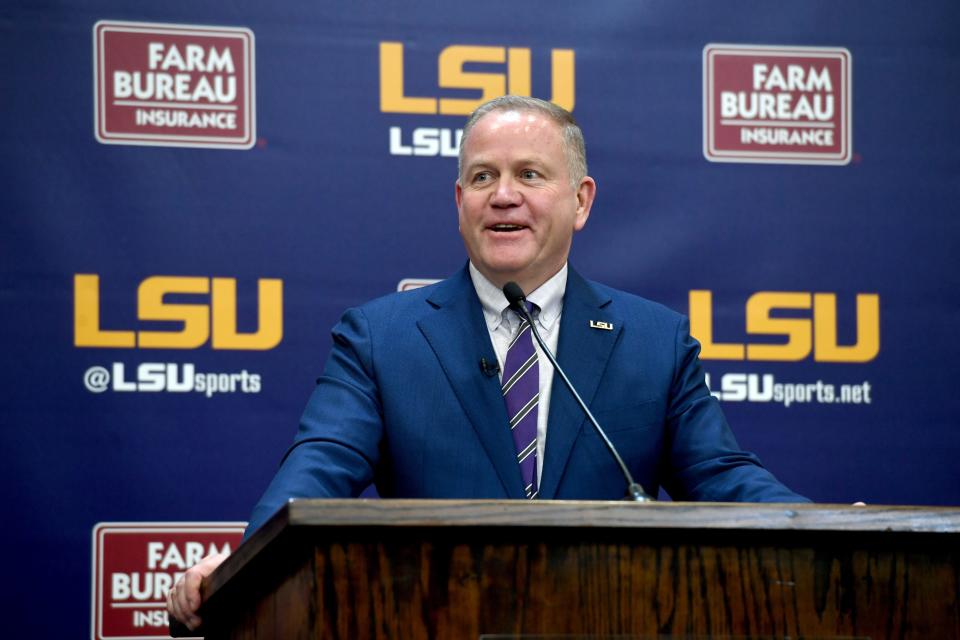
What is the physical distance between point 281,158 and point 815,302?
1459 mm

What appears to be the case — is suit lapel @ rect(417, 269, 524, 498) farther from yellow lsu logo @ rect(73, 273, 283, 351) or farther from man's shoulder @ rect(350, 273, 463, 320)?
yellow lsu logo @ rect(73, 273, 283, 351)

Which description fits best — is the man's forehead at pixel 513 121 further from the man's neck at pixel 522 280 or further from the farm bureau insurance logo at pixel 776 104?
the farm bureau insurance logo at pixel 776 104

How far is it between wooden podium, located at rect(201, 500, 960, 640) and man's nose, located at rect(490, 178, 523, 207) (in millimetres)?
1044

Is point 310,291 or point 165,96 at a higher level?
point 165,96

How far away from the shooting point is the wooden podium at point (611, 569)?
141 cm

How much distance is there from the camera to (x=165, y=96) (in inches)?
130

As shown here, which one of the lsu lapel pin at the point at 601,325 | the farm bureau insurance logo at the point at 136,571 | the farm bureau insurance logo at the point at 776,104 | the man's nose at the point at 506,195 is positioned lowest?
the farm bureau insurance logo at the point at 136,571

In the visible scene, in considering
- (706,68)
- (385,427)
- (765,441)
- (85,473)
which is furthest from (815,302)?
(85,473)

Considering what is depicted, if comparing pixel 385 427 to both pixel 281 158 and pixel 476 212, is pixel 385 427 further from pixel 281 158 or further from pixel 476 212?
pixel 281 158

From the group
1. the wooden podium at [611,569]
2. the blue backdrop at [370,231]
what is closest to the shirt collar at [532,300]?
the blue backdrop at [370,231]

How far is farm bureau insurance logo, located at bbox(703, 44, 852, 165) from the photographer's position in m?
3.50

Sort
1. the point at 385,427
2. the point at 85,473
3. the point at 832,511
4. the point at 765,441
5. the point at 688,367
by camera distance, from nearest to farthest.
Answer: the point at 832,511 → the point at 385,427 → the point at 688,367 → the point at 85,473 → the point at 765,441

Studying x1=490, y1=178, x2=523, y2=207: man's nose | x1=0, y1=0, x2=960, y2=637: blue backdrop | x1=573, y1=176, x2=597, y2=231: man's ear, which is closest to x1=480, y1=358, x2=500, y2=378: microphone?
x1=490, y1=178, x2=523, y2=207: man's nose

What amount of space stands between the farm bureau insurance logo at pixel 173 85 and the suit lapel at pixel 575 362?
3.99 feet
